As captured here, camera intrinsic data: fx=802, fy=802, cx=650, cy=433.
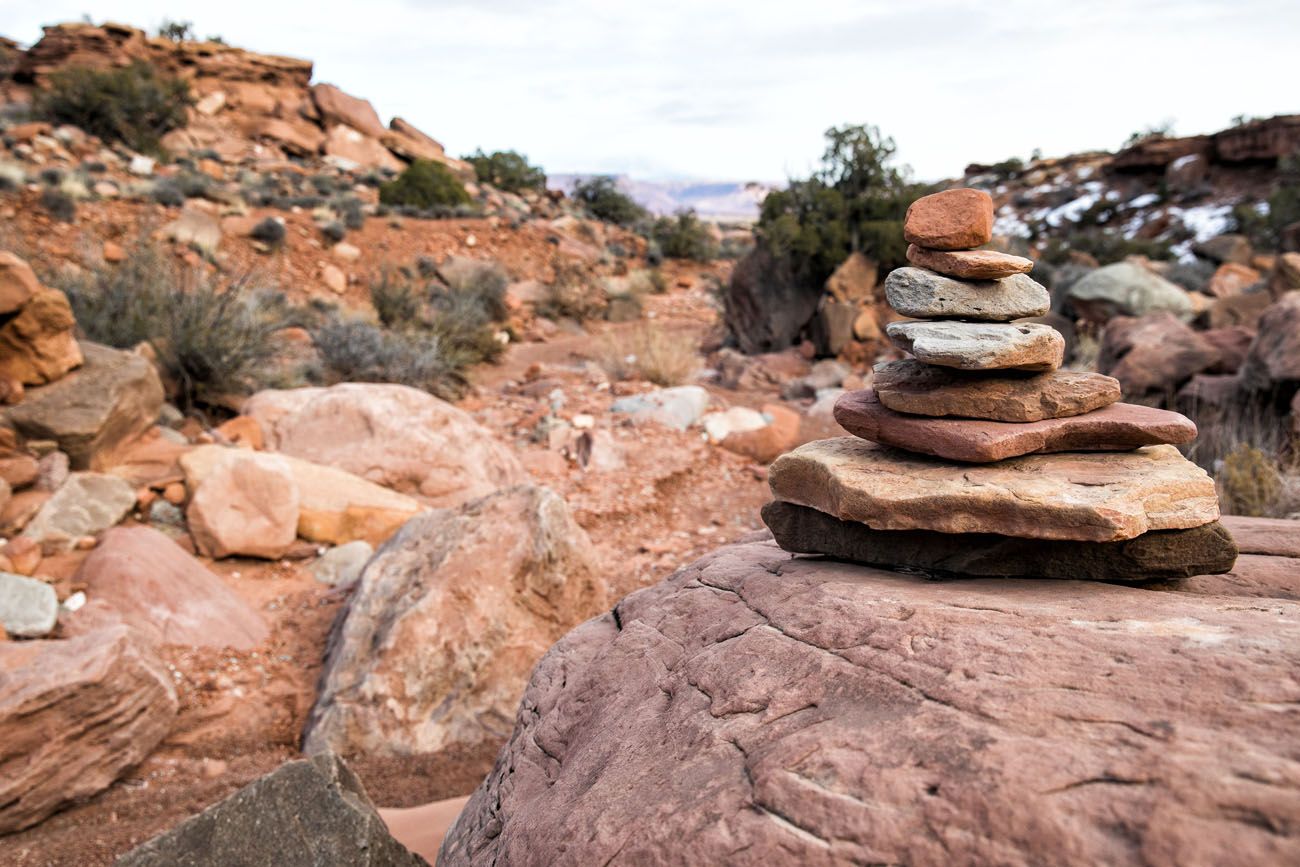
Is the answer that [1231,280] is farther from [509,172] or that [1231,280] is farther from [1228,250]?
[509,172]

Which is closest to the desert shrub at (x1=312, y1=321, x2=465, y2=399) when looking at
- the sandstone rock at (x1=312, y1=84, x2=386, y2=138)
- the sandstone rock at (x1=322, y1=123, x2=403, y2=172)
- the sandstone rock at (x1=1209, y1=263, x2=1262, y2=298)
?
the sandstone rock at (x1=1209, y1=263, x2=1262, y2=298)

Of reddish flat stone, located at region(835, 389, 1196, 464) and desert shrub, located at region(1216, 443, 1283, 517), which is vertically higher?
reddish flat stone, located at region(835, 389, 1196, 464)

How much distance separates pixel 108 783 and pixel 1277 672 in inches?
157

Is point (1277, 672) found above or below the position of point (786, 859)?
above

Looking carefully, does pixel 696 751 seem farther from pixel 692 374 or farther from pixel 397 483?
pixel 692 374

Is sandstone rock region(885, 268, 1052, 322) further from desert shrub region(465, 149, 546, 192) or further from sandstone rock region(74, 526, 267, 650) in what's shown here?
desert shrub region(465, 149, 546, 192)

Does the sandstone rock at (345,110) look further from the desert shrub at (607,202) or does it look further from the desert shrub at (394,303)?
the desert shrub at (394,303)

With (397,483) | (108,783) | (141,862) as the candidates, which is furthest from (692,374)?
(141,862)

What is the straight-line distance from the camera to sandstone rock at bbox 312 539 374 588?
5.14m

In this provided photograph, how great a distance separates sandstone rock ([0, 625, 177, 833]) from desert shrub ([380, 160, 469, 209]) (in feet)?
60.6

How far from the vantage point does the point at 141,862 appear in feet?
7.14

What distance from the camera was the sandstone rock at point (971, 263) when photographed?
2.42 m

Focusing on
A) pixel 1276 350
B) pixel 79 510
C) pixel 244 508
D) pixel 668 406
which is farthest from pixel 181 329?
pixel 1276 350

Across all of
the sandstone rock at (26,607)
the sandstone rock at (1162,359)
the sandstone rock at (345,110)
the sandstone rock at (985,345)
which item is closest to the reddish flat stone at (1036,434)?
the sandstone rock at (985,345)
